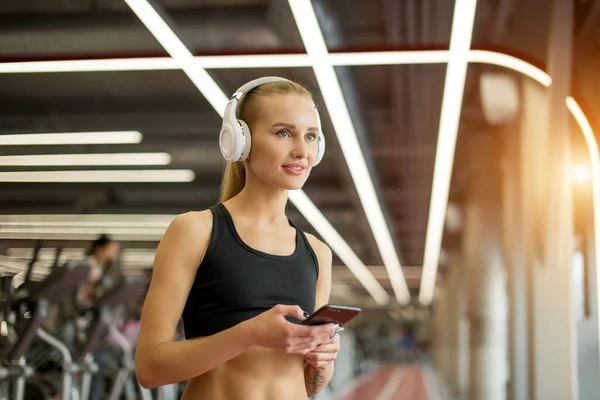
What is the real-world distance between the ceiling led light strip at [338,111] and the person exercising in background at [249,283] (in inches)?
126

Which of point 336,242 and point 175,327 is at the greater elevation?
point 336,242

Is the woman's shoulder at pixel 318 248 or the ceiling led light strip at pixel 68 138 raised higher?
the ceiling led light strip at pixel 68 138

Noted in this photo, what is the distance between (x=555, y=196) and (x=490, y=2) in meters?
1.86

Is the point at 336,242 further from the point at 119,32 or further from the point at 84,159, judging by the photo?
the point at 119,32

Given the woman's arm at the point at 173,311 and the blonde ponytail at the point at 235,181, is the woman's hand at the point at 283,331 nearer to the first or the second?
the woman's arm at the point at 173,311

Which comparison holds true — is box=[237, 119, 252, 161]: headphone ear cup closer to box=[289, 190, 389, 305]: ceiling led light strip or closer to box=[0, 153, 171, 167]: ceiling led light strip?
box=[289, 190, 389, 305]: ceiling led light strip

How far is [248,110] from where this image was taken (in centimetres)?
125

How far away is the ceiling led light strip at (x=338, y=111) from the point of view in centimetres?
454

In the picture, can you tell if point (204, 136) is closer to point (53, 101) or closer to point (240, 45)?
point (53, 101)

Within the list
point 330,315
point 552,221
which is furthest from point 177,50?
point 330,315

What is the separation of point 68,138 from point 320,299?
293 inches

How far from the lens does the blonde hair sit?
1.23m

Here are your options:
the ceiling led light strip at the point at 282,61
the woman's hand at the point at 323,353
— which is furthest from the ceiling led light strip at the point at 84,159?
the woman's hand at the point at 323,353

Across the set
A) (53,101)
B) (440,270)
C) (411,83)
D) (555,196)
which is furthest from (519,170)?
(440,270)
